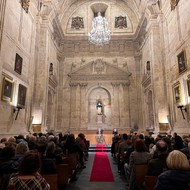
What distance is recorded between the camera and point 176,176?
8.25ft

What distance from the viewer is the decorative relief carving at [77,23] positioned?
2336 centimetres

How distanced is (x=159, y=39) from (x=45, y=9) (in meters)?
9.32

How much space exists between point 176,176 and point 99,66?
2016 cm

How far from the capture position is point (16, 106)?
10781 millimetres

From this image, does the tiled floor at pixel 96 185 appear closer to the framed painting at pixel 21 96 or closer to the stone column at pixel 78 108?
the framed painting at pixel 21 96

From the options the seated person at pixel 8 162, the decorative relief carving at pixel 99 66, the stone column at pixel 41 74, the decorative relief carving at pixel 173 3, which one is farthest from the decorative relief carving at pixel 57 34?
the seated person at pixel 8 162

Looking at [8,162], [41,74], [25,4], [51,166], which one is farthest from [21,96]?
[8,162]

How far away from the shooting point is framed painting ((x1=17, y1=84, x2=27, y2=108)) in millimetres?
11312

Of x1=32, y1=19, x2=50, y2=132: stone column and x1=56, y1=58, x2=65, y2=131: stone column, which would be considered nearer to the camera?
x1=32, y1=19, x2=50, y2=132: stone column

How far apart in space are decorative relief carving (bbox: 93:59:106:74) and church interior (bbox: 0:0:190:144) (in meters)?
0.11

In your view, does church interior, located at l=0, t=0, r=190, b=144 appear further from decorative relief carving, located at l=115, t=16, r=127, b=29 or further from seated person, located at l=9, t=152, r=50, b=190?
seated person, located at l=9, t=152, r=50, b=190

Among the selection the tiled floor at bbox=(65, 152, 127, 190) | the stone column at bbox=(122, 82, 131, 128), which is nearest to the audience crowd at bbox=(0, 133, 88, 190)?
the tiled floor at bbox=(65, 152, 127, 190)

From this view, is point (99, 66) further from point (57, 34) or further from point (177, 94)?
point (177, 94)

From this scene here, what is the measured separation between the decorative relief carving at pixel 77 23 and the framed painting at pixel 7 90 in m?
15.2
